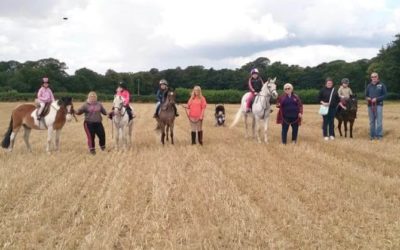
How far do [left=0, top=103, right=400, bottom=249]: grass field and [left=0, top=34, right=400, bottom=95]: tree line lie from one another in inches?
3274

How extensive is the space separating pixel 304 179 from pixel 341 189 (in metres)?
1.08

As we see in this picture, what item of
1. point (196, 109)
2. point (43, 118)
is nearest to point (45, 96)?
point (43, 118)

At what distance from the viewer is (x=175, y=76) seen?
112062mm

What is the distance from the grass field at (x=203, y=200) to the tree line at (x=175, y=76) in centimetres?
8317

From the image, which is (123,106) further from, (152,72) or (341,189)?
(152,72)

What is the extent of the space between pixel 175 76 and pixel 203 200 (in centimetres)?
10465

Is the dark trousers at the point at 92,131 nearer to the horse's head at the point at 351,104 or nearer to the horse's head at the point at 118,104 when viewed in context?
the horse's head at the point at 118,104

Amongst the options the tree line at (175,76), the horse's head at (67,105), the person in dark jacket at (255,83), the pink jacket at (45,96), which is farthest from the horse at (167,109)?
the tree line at (175,76)

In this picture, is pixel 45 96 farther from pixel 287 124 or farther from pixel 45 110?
pixel 287 124

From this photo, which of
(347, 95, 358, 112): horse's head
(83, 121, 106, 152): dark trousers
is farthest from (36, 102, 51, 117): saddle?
(347, 95, 358, 112): horse's head

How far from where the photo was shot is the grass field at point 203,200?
20.9 feet

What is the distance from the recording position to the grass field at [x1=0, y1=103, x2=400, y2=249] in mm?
6359

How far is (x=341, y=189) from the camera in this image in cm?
905

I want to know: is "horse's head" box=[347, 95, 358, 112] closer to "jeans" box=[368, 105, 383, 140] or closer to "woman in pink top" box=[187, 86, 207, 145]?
"jeans" box=[368, 105, 383, 140]
